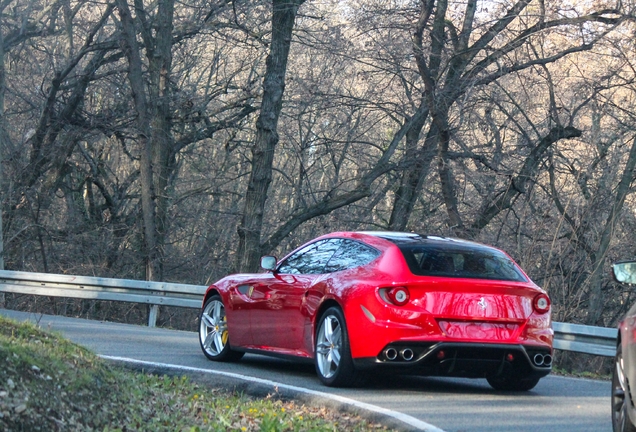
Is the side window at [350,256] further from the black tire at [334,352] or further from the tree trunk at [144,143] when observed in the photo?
the tree trunk at [144,143]

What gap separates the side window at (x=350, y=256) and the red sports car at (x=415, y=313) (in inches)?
0.5

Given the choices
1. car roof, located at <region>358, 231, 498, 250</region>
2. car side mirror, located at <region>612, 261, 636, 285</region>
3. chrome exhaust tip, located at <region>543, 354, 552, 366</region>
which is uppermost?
car side mirror, located at <region>612, 261, 636, 285</region>

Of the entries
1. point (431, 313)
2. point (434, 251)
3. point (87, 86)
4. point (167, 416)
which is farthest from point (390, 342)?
point (87, 86)

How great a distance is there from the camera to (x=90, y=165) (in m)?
25.3

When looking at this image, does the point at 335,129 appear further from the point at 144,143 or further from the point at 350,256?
the point at 350,256

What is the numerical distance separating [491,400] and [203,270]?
1765cm

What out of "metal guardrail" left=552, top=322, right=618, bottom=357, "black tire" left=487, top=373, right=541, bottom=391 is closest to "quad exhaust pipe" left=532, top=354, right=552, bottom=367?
"black tire" left=487, top=373, right=541, bottom=391

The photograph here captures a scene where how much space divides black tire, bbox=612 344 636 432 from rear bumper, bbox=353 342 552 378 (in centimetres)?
220

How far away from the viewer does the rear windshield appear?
820 centimetres

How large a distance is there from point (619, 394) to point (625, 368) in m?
0.48

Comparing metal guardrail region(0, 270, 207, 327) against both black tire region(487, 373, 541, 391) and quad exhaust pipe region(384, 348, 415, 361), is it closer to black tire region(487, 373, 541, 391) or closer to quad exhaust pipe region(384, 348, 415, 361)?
black tire region(487, 373, 541, 391)

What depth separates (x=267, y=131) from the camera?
20391mm

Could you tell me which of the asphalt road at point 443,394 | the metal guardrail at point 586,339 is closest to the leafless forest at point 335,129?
the metal guardrail at point 586,339

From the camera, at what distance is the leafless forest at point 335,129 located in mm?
17766
